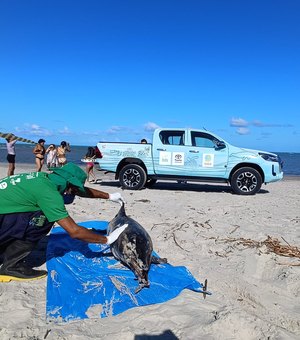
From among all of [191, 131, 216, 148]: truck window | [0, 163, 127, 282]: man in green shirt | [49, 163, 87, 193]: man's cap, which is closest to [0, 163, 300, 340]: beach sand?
[0, 163, 127, 282]: man in green shirt

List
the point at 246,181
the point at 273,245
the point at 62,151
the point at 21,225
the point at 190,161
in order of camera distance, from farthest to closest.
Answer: the point at 62,151 → the point at 190,161 → the point at 246,181 → the point at 273,245 → the point at 21,225

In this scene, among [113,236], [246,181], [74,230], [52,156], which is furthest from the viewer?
[52,156]

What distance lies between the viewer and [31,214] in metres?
3.90

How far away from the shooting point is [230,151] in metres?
10.8

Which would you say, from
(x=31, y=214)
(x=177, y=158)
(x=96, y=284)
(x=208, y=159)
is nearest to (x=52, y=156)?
(x=177, y=158)

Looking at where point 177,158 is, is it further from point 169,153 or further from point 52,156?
point 52,156

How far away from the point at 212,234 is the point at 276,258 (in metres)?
1.36

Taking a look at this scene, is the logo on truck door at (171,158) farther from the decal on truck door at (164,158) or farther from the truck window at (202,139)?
the truck window at (202,139)

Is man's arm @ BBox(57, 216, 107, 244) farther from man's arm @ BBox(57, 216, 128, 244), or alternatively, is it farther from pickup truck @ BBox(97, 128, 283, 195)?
pickup truck @ BBox(97, 128, 283, 195)

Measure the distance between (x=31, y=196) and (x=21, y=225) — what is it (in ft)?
1.23

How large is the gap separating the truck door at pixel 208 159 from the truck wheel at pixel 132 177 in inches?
58.3

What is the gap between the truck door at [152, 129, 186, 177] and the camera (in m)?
10.9

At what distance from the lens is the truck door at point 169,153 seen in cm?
1093

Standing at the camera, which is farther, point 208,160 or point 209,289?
point 208,160
